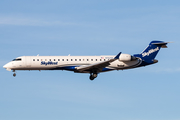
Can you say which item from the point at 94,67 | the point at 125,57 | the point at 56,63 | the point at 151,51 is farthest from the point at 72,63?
the point at 151,51

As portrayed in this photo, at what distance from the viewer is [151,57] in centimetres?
3938

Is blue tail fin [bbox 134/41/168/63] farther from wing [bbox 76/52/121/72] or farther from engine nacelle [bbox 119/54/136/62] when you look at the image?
wing [bbox 76/52/121/72]

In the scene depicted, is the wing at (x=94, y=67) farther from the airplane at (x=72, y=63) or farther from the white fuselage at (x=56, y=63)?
the white fuselage at (x=56, y=63)

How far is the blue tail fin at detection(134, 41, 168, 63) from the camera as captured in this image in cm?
3916

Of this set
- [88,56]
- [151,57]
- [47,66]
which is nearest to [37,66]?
[47,66]

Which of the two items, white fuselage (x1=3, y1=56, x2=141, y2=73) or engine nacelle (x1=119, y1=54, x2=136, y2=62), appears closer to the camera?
engine nacelle (x1=119, y1=54, x2=136, y2=62)

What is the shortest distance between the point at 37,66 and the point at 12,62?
Answer: 3.51 meters

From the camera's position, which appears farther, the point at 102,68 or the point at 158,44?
the point at 158,44

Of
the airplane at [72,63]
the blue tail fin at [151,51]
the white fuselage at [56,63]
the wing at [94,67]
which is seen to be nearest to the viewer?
the wing at [94,67]

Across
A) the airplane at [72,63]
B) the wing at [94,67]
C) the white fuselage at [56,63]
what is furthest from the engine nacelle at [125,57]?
the wing at [94,67]

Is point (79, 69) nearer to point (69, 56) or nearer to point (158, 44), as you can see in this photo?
point (69, 56)

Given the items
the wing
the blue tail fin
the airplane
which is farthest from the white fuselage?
the blue tail fin

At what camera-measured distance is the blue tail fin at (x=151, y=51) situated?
3916cm

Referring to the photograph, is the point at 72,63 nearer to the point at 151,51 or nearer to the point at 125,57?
the point at 125,57
